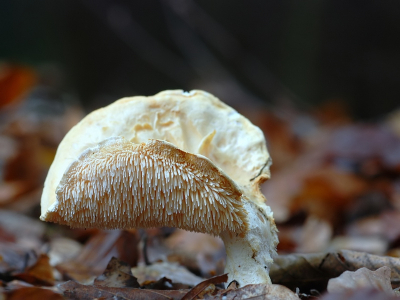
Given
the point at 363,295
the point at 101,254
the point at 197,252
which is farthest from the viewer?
the point at 197,252

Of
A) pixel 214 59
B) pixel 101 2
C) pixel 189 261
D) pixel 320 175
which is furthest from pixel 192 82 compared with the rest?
pixel 189 261

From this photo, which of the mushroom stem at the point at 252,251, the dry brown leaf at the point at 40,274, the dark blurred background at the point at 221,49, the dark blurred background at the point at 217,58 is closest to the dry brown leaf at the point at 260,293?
the mushroom stem at the point at 252,251

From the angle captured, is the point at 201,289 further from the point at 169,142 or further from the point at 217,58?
the point at 217,58

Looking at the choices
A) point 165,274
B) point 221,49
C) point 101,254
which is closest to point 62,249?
point 101,254

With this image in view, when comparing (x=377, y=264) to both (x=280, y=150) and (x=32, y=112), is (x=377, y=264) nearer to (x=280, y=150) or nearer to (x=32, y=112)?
(x=280, y=150)

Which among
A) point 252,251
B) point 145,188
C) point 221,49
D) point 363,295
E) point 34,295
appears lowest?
point 34,295

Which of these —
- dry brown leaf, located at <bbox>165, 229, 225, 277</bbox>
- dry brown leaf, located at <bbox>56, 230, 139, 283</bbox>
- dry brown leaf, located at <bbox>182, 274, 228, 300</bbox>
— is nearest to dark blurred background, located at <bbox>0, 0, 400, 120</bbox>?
dry brown leaf, located at <bbox>165, 229, 225, 277</bbox>
